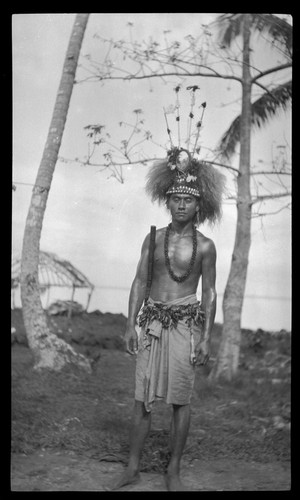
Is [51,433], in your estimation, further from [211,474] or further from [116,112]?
[116,112]

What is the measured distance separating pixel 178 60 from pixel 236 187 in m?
1.45

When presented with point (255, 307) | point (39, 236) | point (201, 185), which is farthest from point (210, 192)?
point (39, 236)

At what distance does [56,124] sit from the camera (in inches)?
192

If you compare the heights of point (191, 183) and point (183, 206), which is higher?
point (191, 183)

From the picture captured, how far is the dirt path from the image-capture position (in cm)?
353

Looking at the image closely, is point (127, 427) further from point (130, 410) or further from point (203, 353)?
point (203, 353)

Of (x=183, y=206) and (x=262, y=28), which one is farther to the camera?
(x=262, y=28)

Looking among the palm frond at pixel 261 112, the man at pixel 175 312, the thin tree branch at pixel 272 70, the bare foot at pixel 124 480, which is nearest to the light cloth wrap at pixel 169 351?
the man at pixel 175 312

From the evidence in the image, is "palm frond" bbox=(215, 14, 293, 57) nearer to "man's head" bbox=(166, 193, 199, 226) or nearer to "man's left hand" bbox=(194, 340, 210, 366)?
"man's head" bbox=(166, 193, 199, 226)

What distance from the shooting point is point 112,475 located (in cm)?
367

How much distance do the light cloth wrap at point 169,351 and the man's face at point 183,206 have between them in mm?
577

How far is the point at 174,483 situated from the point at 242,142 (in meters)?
3.44

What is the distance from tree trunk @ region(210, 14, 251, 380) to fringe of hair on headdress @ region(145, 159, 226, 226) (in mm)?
1402
